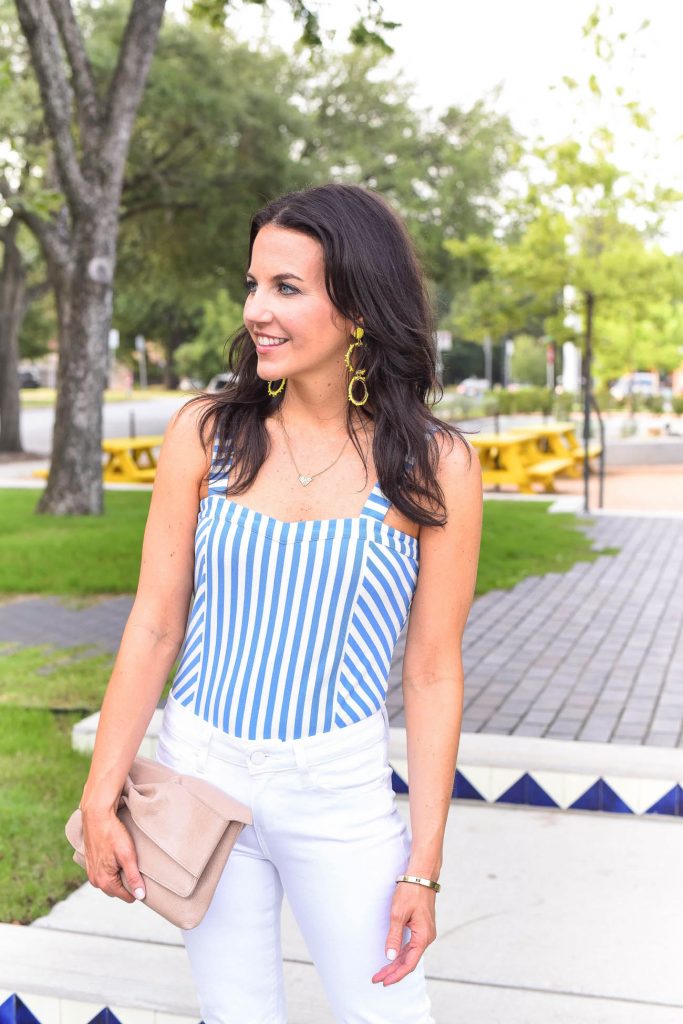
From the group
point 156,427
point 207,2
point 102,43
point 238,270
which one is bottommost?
point 156,427

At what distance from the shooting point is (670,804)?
4.80 m

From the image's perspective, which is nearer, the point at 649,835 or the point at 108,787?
the point at 108,787

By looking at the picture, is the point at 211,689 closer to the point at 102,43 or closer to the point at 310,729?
the point at 310,729

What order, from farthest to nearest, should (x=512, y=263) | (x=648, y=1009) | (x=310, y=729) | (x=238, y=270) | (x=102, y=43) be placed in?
(x=238, y=270) < (x=512, y=263) < (x=102, y=43) < (x=648, y=1009) < (x=310, y=729)

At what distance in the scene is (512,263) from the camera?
897 inches

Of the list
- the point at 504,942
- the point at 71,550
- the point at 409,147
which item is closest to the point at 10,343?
the point at 409,147

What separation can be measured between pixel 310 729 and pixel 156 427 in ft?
106

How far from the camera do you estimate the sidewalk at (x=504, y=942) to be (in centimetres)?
302

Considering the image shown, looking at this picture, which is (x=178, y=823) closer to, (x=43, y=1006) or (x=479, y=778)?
(x=43, y=1006)

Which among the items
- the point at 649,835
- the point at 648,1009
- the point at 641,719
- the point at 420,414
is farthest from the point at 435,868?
the point at 641,719

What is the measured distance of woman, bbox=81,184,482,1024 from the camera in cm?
191

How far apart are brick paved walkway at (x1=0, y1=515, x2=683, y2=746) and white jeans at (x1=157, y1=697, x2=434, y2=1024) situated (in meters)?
4.03

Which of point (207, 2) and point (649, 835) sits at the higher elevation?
point (207, 2)

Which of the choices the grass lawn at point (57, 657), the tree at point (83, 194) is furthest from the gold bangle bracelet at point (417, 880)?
the tree at point (83, 194)
